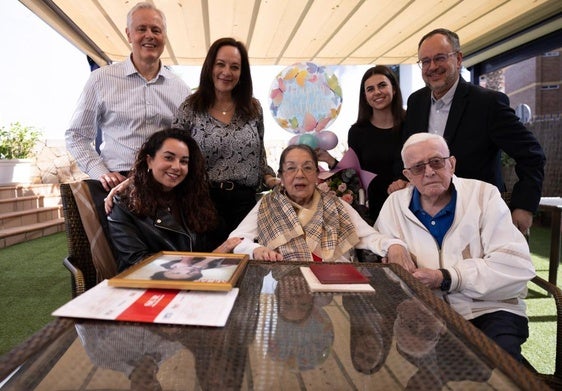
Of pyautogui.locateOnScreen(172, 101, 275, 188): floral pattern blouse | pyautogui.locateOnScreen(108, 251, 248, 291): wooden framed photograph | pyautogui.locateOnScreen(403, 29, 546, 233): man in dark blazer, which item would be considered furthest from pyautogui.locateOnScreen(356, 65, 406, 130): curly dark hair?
pyautogui.locateOnScreen(108, 251, 248, 291): wooden framed photograph

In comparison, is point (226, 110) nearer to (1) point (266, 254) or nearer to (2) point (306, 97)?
(1) point (266, 254)

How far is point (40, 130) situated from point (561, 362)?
6649mm

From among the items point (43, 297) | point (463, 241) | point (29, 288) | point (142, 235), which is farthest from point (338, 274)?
point (29, 288)

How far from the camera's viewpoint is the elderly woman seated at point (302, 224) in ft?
6.12

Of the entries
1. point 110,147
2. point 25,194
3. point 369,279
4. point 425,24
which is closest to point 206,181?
point 110,147

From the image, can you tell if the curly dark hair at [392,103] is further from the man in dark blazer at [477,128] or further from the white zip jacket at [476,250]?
the white zip jacket at [476,250]

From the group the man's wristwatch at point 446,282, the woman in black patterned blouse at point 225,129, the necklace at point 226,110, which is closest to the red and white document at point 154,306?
the man's wristwatch at point 446,282

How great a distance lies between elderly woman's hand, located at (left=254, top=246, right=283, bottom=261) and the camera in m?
1.67

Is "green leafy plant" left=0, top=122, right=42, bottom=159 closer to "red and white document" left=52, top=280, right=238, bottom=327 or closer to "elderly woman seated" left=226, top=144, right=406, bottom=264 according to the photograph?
"elderly woman seated" left=226, top=144, right=406, bottom=264

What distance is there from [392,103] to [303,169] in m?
0.86

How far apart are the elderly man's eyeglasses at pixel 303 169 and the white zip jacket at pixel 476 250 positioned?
455mm

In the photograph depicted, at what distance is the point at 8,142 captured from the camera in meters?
5.48

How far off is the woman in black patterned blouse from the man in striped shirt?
8.3 inches

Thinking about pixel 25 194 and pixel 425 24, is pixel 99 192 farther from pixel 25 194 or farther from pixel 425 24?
pixel 25 194
